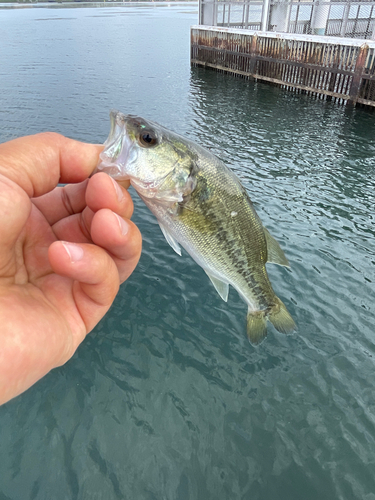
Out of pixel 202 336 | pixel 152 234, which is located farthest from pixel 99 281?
pixel 152 234

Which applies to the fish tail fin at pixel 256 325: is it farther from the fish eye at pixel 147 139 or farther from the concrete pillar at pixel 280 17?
A: the concrete pillar at pixel 280 17

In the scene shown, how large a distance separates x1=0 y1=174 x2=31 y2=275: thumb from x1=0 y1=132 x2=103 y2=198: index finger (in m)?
0.12

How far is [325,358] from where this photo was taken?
6.03 m

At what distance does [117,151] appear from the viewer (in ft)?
9.10

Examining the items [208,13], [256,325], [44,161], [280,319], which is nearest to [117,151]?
[44,161]

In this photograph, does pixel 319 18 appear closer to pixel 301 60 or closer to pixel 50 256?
pixel 301 60

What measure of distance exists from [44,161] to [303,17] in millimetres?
41881

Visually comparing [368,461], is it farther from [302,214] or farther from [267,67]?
[267,67]

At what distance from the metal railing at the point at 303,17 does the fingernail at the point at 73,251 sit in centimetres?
3150

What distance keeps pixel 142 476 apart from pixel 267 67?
28753 millimetres

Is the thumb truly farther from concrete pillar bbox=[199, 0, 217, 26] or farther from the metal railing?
concrete pillar bbox=[199, 0, 217, 26]

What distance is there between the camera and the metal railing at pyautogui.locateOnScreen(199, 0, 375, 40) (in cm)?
2789

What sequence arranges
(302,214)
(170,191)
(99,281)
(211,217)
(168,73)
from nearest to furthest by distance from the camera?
(99,281) < (170,191) < (211,217) < (302,214) < (168,73)

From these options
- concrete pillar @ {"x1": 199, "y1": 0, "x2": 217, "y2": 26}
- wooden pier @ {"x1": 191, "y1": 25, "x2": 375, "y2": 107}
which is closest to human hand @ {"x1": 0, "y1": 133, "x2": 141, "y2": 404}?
wooden pier @ {"x1": 191, "y1": 25, "x2": 375, "y2": 107}
